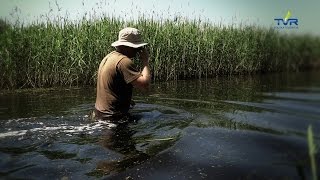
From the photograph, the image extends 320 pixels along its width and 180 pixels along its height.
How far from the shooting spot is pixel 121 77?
16.1 ft

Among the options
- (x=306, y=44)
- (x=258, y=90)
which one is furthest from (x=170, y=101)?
(x=306, y=44)

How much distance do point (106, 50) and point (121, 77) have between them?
644 centimetres

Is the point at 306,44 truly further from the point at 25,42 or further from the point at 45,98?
the point at 25,42

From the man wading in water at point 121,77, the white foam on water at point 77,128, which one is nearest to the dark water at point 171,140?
the white foam on water at point 77,128

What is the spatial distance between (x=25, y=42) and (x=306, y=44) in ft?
32.5

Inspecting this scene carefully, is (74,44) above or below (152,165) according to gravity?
above

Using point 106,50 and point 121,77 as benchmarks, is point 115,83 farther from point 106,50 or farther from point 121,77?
point 106,50

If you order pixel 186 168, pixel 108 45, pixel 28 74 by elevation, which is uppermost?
pixel 108 45

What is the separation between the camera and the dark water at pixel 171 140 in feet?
10.8

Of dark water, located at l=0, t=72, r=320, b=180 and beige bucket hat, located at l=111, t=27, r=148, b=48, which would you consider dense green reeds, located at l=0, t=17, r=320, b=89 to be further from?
beige bucket hat, located at l=111, t=27, r=148, b=48

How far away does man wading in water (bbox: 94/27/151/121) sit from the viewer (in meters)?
4.79

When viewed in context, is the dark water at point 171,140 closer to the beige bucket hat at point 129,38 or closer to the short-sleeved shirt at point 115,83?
the short-sleeved shirt at point 115,83

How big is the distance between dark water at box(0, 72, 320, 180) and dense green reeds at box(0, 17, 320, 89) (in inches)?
133

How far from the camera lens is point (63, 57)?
10805 mm
